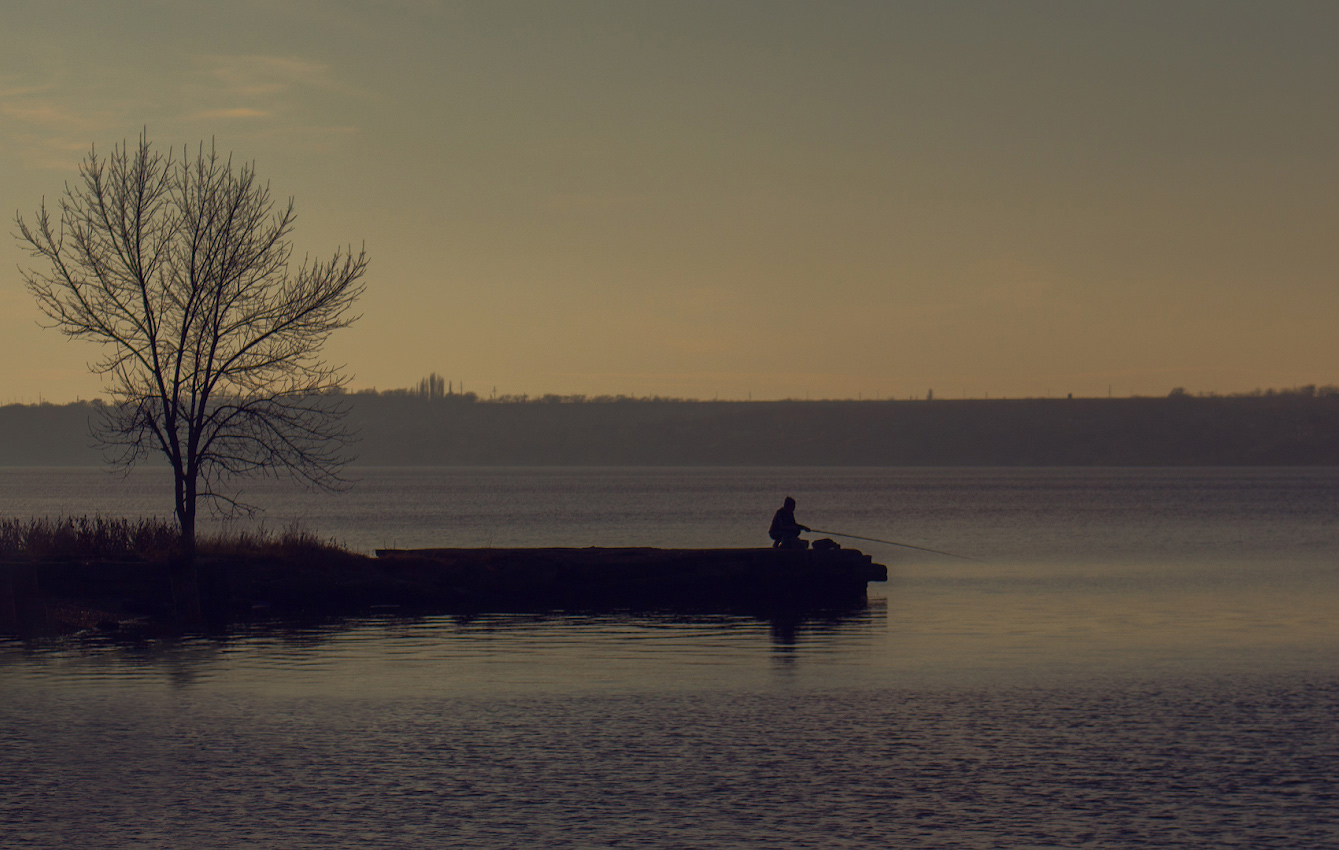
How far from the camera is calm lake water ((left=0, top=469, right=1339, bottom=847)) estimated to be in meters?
11.5

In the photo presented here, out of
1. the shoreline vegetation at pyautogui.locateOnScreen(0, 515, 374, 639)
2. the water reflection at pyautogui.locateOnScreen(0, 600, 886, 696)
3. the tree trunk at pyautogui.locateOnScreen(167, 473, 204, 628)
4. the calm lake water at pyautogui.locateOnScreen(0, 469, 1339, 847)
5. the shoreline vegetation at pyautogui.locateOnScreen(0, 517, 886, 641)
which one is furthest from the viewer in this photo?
the shoreline vegetation at pyautogui.locateOnScreen(0, 517, 886, 641)

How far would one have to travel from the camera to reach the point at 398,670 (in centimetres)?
2108

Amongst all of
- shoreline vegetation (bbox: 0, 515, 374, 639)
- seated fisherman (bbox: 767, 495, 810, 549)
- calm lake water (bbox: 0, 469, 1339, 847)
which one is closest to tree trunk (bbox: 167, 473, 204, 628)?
shoreline vegetation (bbox: 0, 515, 374, 639)

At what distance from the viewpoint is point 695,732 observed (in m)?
15.6

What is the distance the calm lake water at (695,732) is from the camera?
11469 millimetres

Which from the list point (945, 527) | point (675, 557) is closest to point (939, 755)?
point (675, 557)

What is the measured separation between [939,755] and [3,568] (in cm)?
2110

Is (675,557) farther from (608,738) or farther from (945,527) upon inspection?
(945,527)

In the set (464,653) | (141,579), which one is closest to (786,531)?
(464,653)

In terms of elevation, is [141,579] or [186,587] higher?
[141,579]

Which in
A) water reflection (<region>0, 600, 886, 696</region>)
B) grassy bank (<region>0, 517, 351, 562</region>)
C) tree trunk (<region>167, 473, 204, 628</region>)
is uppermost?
grassy bank (<region>0, 517, 351, 562</region>)

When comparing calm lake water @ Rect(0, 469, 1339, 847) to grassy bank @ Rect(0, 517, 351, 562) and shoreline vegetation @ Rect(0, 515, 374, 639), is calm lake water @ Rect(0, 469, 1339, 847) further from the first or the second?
grassy bank @ Rect(0, 517, 351, 562)

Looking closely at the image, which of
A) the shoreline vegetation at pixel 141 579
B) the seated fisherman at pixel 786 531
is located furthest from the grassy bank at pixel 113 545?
the seated fisherman at pixel 786 531

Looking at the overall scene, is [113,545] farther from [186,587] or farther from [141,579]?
[186,587]
